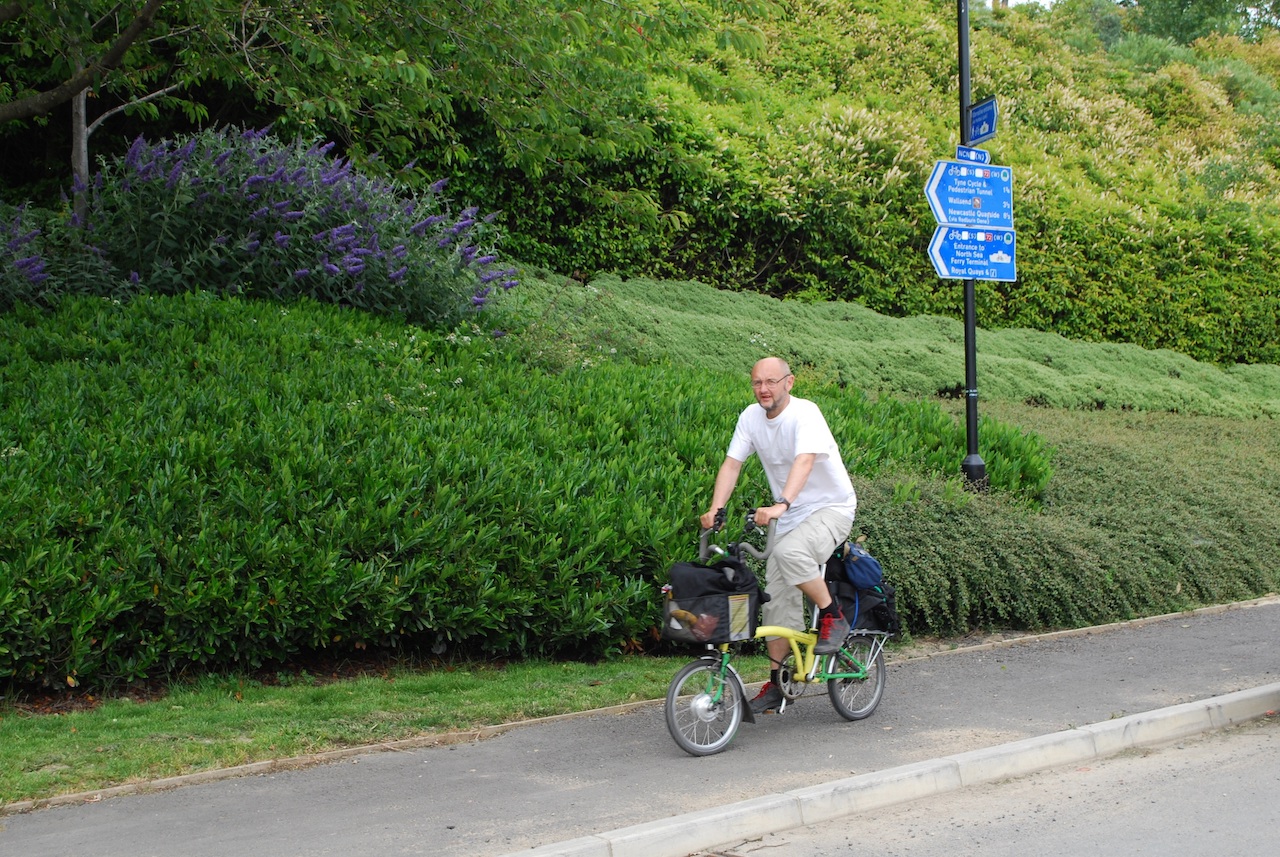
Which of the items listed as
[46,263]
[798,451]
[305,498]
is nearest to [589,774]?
[798,451]

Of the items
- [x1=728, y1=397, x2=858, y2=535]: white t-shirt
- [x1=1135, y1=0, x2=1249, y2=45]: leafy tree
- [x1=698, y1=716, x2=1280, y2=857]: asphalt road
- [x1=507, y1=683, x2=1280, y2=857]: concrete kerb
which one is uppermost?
[x1=1135, y1=0, x2=1249, y2=45]: leafy tree

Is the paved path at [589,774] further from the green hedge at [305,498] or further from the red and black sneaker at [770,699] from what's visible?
the green hedge at [305,498]

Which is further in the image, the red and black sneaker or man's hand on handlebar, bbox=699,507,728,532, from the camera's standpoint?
the red and black sneaker

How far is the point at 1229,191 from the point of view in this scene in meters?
23.8

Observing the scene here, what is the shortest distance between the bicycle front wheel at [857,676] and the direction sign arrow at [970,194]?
4.82m

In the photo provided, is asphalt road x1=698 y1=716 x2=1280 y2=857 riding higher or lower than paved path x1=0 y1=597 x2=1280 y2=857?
lower

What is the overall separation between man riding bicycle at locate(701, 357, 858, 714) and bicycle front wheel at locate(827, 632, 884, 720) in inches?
7.3

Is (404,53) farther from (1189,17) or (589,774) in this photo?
(1189,17)

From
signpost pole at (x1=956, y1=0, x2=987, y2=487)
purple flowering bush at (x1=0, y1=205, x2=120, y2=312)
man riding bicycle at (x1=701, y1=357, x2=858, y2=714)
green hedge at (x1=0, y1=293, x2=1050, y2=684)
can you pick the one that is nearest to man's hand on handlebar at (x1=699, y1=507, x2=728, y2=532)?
man riding bicycle at (x1=701, y1=357, x2=858, y2=714)

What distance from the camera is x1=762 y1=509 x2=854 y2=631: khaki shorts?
6039 mm

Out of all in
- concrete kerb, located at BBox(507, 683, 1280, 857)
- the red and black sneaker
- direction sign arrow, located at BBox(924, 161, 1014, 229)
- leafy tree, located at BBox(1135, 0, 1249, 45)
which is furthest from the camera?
leafy tree, located at BBox(1135, 0, 1249, 45)

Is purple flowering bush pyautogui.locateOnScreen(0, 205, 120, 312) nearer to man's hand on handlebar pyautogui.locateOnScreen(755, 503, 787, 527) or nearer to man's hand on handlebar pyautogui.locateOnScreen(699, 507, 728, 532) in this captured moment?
man's hand on handlebar pyautogui.locateOnScreen(699, 507, 728, 532)

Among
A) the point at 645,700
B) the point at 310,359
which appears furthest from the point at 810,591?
the point at 310,359

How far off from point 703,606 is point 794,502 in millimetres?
911
